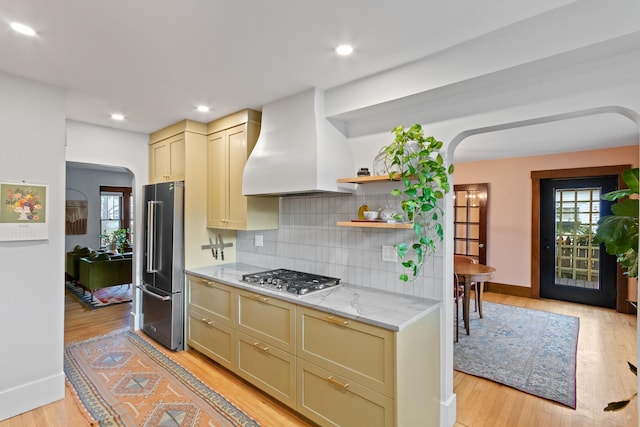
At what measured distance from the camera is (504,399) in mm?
2611

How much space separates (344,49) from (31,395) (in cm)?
333

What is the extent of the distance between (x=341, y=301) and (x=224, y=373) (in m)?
1.51

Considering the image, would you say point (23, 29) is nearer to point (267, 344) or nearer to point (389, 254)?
point (267, 344)

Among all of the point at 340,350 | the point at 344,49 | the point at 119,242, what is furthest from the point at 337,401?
the point at 119,242

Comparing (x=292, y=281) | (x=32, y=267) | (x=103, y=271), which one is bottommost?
(x=103, y=271)

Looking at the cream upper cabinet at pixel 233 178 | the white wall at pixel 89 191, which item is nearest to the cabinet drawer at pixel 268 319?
the cream upper cabinet at pixel 233 178

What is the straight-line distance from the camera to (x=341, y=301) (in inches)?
88.0

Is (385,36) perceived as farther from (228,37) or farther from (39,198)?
(39,198)

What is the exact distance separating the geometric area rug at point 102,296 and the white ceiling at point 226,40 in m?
3.60

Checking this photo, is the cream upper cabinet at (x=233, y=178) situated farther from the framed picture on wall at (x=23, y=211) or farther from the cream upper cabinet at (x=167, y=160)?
the framed picture on wall at (x=23, y=211)

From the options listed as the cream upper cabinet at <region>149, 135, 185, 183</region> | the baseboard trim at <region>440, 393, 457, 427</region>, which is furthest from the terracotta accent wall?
the cream upper cabinet at <region>149, 135, 185, 183</region>

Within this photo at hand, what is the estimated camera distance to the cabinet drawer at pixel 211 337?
9.39ft

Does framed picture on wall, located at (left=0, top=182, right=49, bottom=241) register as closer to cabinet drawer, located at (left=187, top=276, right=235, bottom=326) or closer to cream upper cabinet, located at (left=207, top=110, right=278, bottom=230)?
cabinet drawer, located at (left=187, top=276, right=235, bottom=326)

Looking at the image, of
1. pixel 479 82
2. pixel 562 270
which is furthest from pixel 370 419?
pixel 562 270
